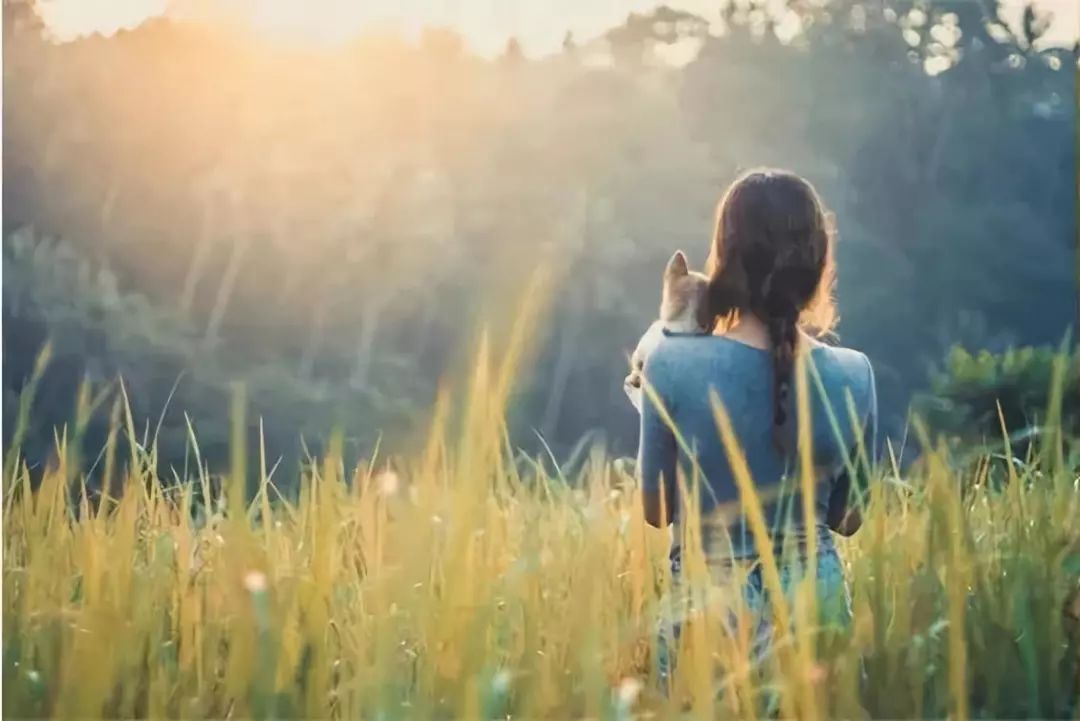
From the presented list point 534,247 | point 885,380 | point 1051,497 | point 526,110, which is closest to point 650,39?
point 526,110

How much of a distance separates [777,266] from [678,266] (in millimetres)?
171

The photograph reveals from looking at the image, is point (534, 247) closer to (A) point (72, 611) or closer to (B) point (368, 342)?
(B) point (368, 342)

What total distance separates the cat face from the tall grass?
0.24 metres

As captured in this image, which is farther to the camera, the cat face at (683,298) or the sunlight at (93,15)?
the sunlight at (93,15)

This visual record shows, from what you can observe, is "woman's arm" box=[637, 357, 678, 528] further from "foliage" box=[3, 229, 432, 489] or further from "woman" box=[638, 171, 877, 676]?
"foliage" box=[3, 229, 432, 489]

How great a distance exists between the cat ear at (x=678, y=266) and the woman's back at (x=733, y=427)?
144 mm

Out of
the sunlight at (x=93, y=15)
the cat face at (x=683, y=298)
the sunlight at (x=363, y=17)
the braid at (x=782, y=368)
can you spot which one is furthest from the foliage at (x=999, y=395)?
the sunlight at (x=93, y=15)

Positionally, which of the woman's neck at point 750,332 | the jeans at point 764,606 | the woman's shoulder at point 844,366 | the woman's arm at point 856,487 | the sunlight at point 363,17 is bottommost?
the jeans at point 764,606

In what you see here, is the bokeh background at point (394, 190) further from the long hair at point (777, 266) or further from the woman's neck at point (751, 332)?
the woman's neck at point (751, 332)

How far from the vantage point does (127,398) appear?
1842mm

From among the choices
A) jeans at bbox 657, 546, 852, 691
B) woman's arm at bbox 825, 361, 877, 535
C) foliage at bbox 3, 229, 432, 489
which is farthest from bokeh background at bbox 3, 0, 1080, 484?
jeans at bbox 657, 546, 852, 691

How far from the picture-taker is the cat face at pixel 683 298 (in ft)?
5.67

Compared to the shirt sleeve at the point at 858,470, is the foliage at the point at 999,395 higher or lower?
higher

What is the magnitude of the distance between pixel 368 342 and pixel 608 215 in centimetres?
44
